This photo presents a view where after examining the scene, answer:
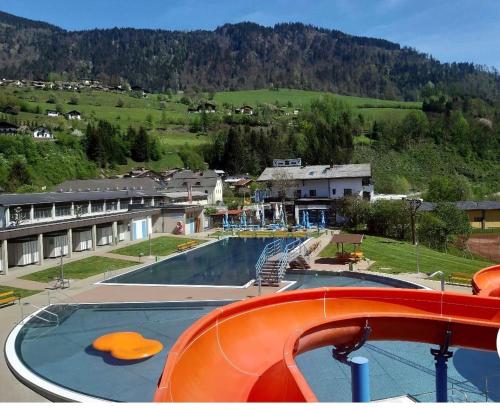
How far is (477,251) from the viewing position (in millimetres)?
43438

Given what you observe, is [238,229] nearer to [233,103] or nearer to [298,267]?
[298,267]

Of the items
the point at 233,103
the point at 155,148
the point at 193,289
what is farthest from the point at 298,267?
the point at 233,103

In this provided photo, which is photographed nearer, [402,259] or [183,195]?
[402,259]

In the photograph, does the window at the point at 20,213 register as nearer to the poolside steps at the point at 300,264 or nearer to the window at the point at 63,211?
the window at the point at 63,211

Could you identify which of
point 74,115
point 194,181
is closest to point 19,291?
point 194,181

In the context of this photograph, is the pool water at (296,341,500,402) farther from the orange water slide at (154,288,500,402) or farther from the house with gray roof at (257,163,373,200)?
the house with gray roof at (257,163,373,200)

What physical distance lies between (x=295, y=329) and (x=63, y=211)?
31.3 metres

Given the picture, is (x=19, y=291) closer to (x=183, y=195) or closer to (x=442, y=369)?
(x=442, y=369)

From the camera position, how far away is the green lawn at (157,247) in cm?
3512

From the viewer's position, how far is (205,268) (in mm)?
30016

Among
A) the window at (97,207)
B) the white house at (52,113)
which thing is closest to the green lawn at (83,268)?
the window at (97,207)

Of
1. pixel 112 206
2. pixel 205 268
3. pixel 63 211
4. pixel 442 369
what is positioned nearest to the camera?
pixel 442 369

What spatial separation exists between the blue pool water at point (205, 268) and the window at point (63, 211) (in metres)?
10.4

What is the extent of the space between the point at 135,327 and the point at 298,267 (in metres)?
12.8
